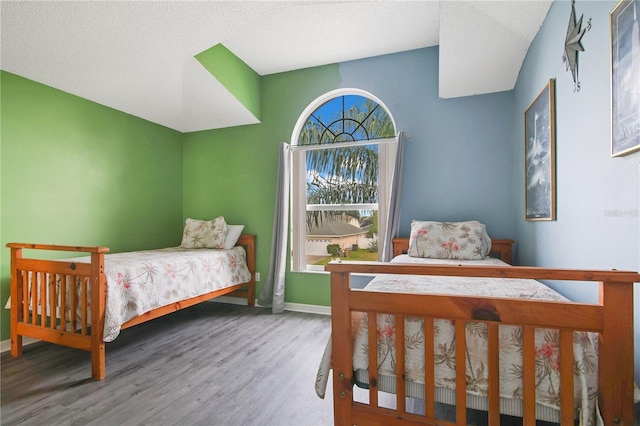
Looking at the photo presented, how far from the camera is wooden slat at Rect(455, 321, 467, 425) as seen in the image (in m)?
1.08

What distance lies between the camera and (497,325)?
3.40 feet

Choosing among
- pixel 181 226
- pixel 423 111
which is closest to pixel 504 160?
pixel 423 111

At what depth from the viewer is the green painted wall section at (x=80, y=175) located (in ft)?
7.79

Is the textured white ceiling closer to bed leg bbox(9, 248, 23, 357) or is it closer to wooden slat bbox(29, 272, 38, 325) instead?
bed leg bbox(9, 248, 23, 357)

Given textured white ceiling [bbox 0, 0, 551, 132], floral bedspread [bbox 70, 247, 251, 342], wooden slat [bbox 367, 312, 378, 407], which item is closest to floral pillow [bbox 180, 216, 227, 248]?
floral bedspread [bbox 70, 247, 251, 342]

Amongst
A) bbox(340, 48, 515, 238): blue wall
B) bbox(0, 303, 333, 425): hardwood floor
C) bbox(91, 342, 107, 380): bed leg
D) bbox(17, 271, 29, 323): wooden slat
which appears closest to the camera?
bbox(0, 303, 333, 425): hardwood floor

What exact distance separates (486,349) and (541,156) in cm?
145

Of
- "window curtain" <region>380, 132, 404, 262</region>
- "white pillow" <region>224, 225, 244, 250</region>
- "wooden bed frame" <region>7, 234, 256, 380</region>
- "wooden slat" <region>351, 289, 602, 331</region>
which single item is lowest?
"wooden bed frame" <region>7, 234, 256, 380</region>

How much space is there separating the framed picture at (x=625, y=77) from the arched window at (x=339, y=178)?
6.78 ft

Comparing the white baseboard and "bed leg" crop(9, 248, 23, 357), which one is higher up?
"bed leg" crop(9, 248, 23, 357)

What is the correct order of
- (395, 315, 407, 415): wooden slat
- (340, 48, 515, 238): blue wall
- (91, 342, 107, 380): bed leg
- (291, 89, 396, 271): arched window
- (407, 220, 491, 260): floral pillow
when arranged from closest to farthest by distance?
1. (395, 315, 407, 415): wooden slat
2. (91, 342, 107, 380): bed leg
3. (407, 220, 491, 260): floral pillow
4. (340, 48, 515, 238): blue wall
5. (291, 89, 396, 271): arched window

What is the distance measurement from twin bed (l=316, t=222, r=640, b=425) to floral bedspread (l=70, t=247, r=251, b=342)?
1544 millimetres

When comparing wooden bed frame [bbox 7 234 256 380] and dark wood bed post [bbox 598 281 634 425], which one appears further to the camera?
wooden bed frame [bbox 7 234 256 380]

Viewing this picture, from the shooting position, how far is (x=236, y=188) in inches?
147
